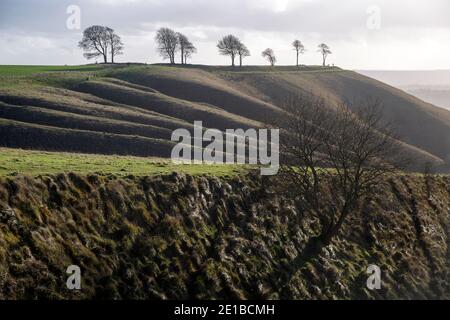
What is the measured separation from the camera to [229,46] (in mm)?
156125

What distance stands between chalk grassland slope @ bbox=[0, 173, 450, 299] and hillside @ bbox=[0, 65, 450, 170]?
64.2 ft

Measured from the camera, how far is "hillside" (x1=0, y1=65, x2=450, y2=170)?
55656 millimetres

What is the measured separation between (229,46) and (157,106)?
80784mm

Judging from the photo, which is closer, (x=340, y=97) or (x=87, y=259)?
(x=87, y=259)

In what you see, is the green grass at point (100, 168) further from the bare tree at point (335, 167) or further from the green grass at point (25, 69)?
the green grass at point (25, 69)

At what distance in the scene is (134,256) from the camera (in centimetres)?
2575

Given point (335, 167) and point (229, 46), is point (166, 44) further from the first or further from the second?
point (335, 167)

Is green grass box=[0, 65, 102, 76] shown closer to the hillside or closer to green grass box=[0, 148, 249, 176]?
the hillside

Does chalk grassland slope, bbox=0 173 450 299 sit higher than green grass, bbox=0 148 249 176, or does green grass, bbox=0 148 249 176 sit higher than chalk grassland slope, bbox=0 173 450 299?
green grass, bbox=0 148 249 176

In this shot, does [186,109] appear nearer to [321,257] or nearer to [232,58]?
[321,257]

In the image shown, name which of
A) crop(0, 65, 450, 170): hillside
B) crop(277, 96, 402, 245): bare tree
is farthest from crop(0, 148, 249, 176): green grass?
crop(0, 65, 450, 170): hillside
